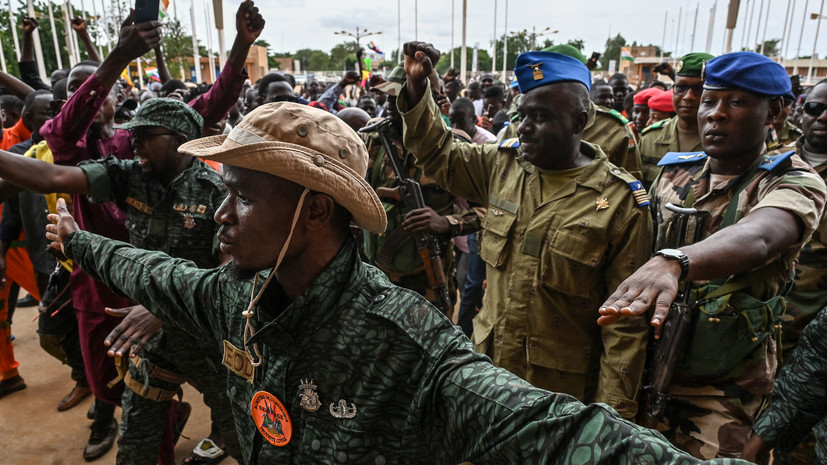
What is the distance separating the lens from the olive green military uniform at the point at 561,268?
2.33 m

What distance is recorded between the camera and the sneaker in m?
3.59

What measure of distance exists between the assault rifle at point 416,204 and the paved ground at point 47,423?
1.94 m

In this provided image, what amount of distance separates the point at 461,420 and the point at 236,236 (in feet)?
2.61

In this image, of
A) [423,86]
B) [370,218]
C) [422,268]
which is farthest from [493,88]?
[370,218]

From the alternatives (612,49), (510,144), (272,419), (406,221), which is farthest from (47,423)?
(612,49)

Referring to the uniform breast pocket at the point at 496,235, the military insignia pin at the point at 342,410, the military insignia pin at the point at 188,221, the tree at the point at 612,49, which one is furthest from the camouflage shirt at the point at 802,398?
the tree at the point at 612,49

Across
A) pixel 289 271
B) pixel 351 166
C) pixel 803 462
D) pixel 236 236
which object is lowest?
pixel 803 462

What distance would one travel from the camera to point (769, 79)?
2168 millimetres

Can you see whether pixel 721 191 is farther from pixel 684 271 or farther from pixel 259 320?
pixel 259 320

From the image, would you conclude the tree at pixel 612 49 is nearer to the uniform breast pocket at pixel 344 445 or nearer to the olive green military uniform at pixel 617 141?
the olive green military uniform at pixel 617 141

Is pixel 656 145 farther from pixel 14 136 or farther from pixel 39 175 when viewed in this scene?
pixel 14 136

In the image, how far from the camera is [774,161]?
2068 millimetres

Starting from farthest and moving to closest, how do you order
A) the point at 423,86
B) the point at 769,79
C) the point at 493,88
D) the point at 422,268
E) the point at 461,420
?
the point at 493,88
the point at 422,268
the point at 423,86
the point at 769,79
the point at 461,420

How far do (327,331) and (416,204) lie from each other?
2.23 metres
